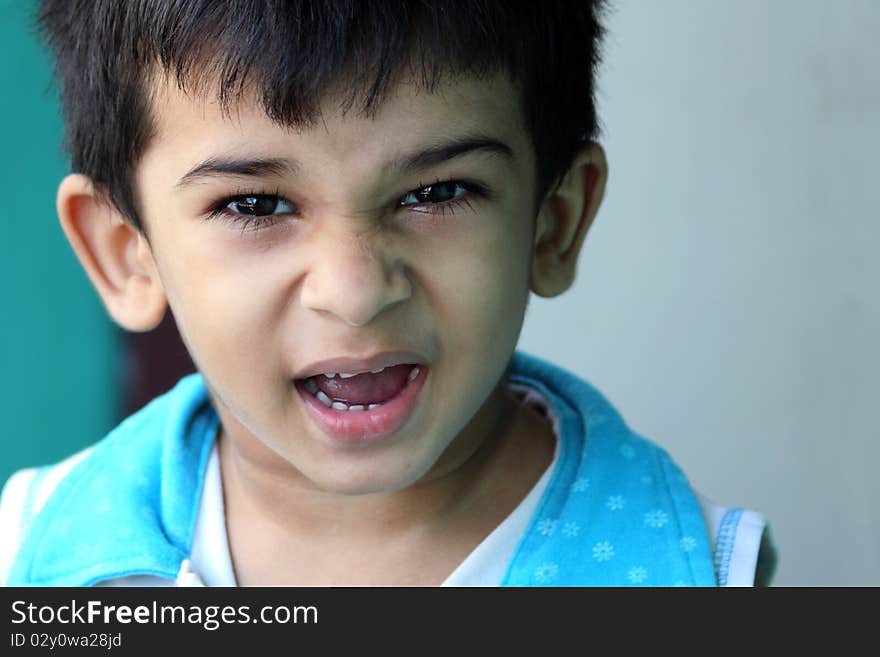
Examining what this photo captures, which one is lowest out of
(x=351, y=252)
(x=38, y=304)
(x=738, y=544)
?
(x=738, y=544)

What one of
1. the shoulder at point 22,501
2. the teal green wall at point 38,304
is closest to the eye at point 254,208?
the shoulder at point 22,501

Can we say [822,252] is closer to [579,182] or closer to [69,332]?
[579,182]

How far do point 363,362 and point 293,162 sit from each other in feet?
0.52

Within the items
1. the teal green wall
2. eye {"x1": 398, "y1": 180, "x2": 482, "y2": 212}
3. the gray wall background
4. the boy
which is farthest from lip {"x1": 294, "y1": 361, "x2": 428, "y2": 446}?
the teal green wall

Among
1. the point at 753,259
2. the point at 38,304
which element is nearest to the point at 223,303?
the point at 753,259

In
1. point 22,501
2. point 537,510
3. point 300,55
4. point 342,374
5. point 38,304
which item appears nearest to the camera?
point 300,55

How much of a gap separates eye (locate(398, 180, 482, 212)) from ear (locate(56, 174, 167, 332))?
273mm

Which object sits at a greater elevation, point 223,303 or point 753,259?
point 753,259

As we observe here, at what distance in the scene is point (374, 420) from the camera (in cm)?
96

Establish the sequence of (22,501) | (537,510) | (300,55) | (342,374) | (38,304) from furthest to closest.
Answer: (38,304) → (22,501) → (537,510) → (342,374) → (300,55)

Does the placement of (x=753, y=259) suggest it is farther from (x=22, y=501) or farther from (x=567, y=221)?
(x=22, y=501)

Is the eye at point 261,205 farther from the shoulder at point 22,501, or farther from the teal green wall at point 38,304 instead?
the teal green wall at point 38,304

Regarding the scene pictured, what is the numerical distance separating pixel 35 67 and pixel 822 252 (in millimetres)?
1295
